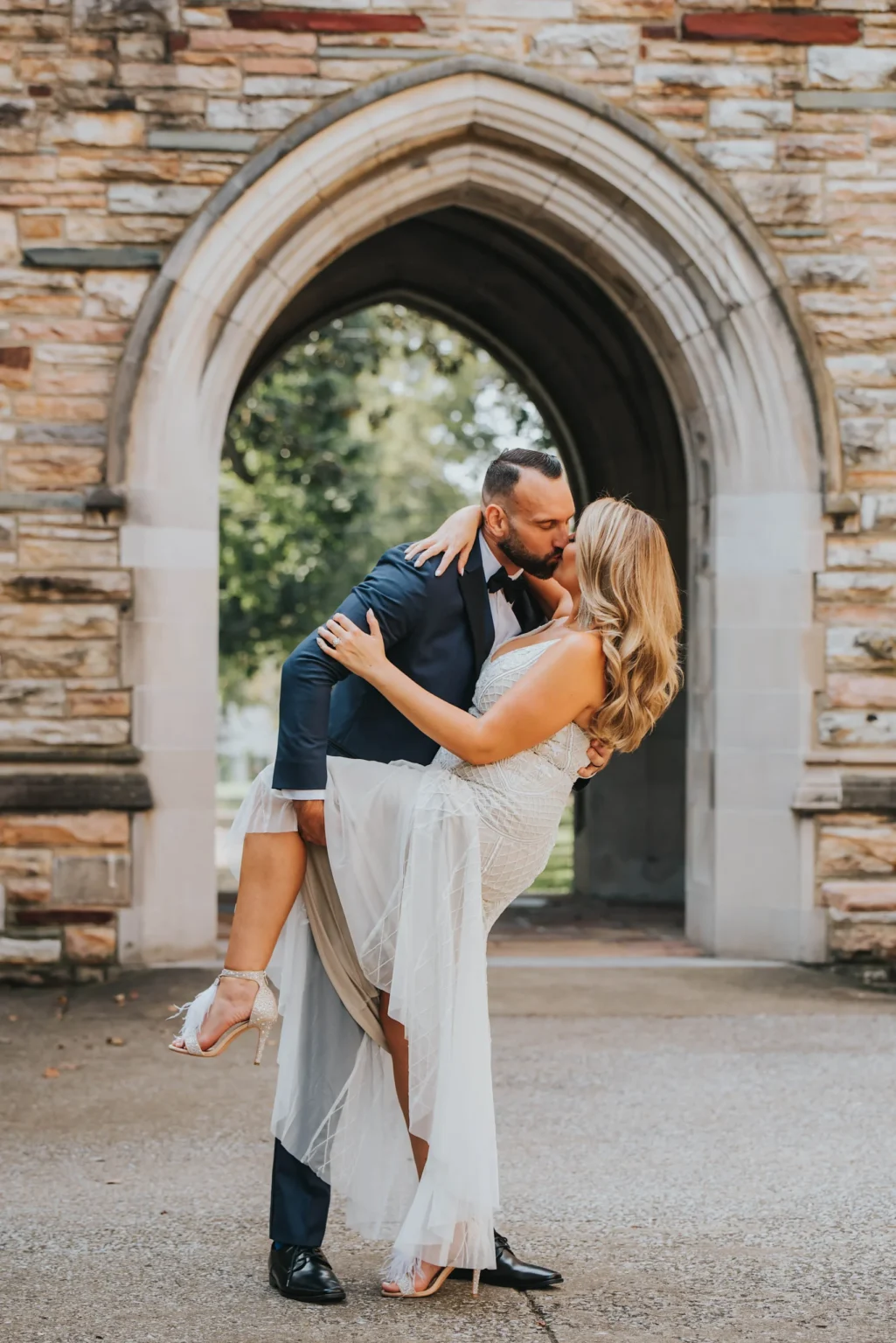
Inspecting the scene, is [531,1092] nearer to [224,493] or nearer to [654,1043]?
[654,1043]

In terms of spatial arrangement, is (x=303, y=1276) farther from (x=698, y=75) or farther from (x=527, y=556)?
(x=698, y=75)

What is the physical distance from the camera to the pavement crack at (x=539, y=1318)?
2910 mm

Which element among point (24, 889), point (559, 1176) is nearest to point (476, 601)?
point (559, 1176)

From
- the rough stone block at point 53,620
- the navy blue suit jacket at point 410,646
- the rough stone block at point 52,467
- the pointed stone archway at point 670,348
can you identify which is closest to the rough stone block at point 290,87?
the pointed stone archway at point 670,348

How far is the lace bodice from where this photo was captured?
10.4 ft

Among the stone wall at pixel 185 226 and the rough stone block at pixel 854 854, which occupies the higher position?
the stone wall at pixel 185 226

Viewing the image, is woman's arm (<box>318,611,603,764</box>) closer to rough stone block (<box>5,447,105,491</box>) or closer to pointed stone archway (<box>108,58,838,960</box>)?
pointed stone archway (<box>108,58,838,960</box>)

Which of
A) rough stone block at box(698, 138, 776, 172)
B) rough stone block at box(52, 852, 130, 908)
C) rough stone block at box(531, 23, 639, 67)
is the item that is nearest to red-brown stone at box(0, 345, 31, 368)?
rough stone block at box(52, 852, 130, 908)

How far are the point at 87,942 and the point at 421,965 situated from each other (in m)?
3.85

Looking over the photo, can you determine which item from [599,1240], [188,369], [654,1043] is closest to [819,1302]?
[599,1240]

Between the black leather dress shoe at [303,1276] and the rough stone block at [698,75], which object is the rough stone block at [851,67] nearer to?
the rough stone block at [698,75]

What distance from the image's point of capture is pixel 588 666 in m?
3.11

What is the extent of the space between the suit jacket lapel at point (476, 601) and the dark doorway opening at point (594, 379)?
6264mm

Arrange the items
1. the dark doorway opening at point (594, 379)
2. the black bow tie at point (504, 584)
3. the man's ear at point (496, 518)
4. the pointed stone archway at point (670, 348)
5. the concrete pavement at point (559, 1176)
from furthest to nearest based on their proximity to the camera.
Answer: the dark doorway opening at point (594, 379)
the pointed stone archway at point (670, 348)
the black bow tie at point (504, 584)
the man's ear at point (496, 518)
the concrete pavement at point (559, 1176)
